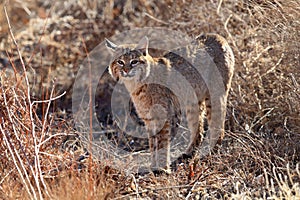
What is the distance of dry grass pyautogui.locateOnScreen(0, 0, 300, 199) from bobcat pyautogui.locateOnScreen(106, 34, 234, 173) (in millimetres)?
302

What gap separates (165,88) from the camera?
597 centimetres

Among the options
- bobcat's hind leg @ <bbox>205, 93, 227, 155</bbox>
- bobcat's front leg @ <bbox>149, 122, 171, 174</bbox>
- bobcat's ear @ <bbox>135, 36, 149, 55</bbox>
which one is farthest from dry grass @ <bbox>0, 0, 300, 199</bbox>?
bobcat's ear @ <bbox>135, 36, 149, 55</bbox>

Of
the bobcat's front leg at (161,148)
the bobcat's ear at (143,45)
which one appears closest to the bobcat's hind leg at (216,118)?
the bobcat's front leg at (161,148)

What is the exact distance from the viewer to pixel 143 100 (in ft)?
19.6

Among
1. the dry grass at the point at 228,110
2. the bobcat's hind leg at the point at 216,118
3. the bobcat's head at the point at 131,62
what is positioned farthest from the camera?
the bobcat's hind leg at the point at 216,118

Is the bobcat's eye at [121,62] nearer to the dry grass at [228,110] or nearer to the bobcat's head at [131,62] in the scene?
the bobcat's head at [131,62]

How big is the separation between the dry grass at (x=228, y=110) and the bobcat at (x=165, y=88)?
0.99ft

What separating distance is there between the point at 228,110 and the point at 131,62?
1.38 metres

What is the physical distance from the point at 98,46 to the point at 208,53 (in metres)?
2.92

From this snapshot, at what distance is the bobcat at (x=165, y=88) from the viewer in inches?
228

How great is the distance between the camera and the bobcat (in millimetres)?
5785

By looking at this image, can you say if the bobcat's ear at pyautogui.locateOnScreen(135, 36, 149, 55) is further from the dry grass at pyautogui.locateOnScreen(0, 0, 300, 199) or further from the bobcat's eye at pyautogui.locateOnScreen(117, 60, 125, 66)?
the dry grass at pyautogui.locateOnScreen(0, 0, 300, 199)

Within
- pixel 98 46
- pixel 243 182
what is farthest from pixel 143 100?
pixel 98 46

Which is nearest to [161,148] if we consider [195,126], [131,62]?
[195,126]
